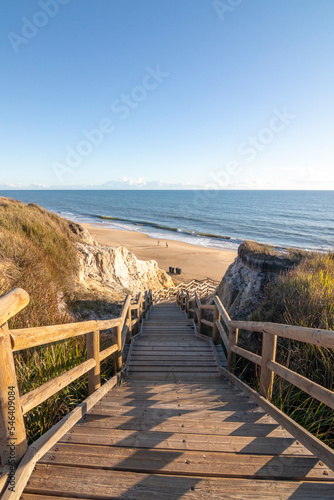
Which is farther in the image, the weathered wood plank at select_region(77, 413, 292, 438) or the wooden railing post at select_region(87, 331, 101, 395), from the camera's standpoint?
the wooden railing post at select_region(87, 331, 101, 395)

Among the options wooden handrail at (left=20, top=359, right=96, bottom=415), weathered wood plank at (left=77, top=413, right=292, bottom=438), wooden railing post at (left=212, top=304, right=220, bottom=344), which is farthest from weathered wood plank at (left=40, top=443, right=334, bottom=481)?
wooden railing post at (left=212, top=304, right=220, bottom=344)

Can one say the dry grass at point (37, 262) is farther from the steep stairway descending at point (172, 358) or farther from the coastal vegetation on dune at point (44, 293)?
the steep stairway descending at point (172, 358)

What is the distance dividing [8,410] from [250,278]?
8380mm

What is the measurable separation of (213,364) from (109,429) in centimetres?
289

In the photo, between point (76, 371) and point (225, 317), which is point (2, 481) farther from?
point (225, 317)

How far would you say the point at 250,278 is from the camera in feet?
29.8

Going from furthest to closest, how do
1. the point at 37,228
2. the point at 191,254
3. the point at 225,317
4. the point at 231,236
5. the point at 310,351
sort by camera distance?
the point at 231,236
the point at 191,254
the point at 37,228
the point at 225,317
the point at 310,351

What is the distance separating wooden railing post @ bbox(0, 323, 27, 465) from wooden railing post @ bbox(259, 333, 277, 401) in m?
2.58

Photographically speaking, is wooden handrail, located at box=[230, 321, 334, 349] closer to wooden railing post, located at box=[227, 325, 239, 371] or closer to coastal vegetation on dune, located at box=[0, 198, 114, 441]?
wooden railing post, located at box=[227, 325, 239, 371]

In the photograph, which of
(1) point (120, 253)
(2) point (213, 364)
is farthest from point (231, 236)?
(2) point (213, 364)

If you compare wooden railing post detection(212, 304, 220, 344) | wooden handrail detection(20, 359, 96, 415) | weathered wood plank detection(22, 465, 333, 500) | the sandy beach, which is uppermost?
wooden handrail detection(20, 359, 96, 415)

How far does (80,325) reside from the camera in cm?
275

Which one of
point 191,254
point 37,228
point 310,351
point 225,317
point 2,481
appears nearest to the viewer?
point 2,481

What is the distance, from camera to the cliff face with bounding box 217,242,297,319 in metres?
8.10
